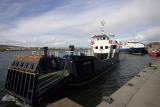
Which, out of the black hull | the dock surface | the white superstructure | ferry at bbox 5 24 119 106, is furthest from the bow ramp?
the white superstructure

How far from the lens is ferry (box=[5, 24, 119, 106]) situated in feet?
44.8

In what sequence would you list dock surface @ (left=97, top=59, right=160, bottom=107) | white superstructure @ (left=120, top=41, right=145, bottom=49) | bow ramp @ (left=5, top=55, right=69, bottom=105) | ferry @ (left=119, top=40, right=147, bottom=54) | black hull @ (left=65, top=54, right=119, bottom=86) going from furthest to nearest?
white superstructure @ (left=120, top=41, right=145, bottom=49), ferry @ (left=119, top=40, right=147, bottom=54), black hull @ (left=65, top=54, right=119, bottom=86), bow ramp @ (left=5, top=55, right=69, bottom=105), dock surface @ (left=97, top=59, right=160, bottom=107)

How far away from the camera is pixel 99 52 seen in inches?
1243

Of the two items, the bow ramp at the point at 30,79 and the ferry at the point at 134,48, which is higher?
the ferry at the point at 134,48

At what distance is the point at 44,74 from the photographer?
52.4ft

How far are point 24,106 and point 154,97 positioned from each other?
30.3ft

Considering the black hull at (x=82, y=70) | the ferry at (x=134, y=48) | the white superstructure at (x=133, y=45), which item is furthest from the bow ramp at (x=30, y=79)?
the white superstructure at (x=133, y=45)

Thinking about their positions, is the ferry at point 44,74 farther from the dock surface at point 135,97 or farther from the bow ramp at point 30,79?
the dock surface at point 135,97

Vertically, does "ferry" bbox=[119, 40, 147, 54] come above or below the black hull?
above

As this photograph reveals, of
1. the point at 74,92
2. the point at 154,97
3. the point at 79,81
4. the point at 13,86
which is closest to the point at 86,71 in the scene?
the point at 79,81

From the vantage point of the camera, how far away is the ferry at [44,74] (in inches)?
538

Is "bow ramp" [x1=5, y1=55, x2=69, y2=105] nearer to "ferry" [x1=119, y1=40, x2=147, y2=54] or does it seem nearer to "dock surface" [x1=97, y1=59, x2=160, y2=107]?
"dock surface" [x1=97, y1=59, x2=160, y2=107]

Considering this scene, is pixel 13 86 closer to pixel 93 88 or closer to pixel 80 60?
pixel 80 60

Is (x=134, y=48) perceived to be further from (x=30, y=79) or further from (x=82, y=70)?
(x=30, y=79)
